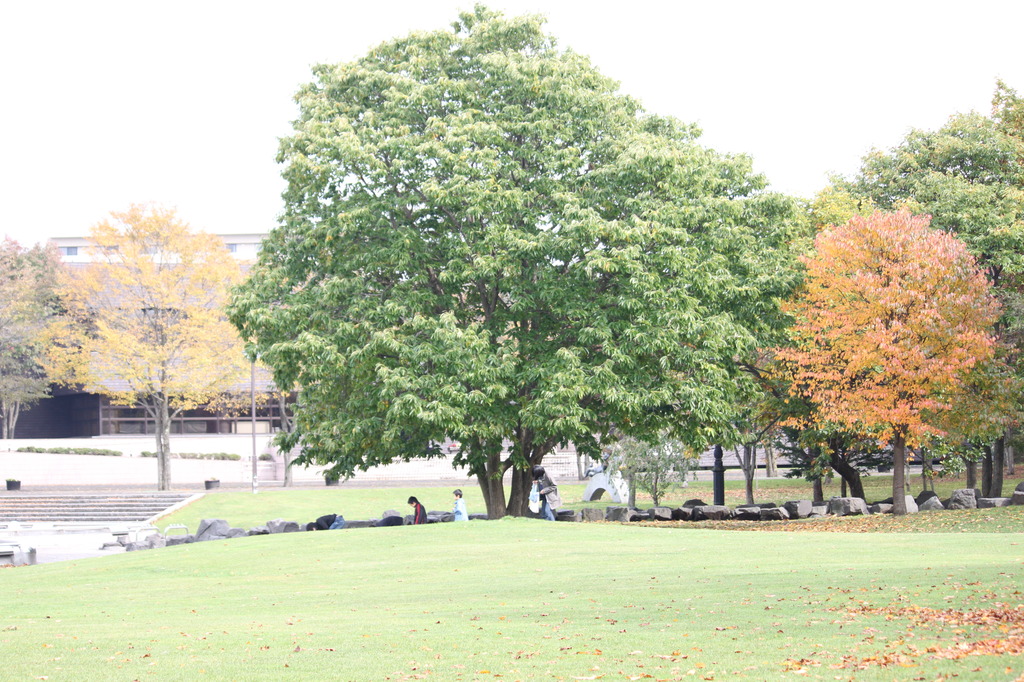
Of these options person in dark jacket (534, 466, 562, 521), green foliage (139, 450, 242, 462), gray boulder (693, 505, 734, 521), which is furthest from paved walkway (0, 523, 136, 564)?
green foliage (139, 450, 242, 462)

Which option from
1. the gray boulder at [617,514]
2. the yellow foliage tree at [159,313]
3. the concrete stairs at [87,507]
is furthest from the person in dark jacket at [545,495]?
the yellow foliage tree at [159,313]

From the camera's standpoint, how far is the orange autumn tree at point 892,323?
81.3 feet

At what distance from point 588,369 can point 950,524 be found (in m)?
9.20

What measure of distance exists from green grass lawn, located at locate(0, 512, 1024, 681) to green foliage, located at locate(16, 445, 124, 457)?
3874cm

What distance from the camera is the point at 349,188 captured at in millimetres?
25469

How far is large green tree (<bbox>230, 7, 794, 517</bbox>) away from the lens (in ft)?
76.7

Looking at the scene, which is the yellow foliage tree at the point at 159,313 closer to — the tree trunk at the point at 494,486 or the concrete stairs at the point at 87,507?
the concrete stairs at the point at 87,507

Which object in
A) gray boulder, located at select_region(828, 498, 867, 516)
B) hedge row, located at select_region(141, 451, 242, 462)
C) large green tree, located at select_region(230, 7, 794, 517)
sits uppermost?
large green tree, located at select_region(230, 7, 794, 517)

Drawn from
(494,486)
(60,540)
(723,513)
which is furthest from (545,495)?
(60,540)

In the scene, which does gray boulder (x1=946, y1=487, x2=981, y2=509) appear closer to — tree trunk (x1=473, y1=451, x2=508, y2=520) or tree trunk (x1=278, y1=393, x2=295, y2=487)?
tree trunk (x1=473, y1=451, x2=508, y2=520)

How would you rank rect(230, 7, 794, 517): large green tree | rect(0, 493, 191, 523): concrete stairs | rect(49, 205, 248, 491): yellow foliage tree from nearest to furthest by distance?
rect(230, 7, 794, 517): large green tree, rect(0, 493, 191, 523): concrete stairs, rect(49, 205, 248, 491): yellow foliage tree

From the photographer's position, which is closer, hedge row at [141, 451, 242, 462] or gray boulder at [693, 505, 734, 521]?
gray boulder at [693, 505, 734, 521]

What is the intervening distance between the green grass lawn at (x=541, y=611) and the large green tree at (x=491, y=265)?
A: 4.98 m

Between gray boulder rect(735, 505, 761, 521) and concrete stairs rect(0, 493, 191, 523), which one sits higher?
gray boulder rect(735, 505, 761, 521)
